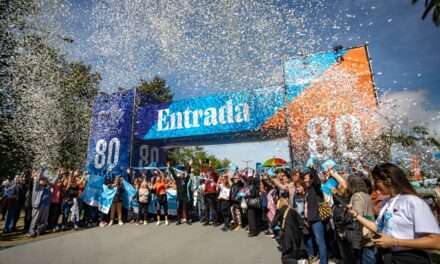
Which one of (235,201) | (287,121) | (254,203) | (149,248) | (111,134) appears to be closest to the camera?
(149,248)

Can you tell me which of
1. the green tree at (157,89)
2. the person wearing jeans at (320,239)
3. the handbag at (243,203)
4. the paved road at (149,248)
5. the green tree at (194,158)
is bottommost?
the paved road at (149,248)

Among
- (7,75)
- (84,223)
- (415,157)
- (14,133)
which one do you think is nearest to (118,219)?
(84,223)

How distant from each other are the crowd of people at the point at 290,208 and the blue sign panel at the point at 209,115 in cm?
334

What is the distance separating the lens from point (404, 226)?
2197 millimetres

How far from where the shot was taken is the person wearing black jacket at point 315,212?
504cm

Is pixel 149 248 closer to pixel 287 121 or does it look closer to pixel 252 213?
pixel 252 213

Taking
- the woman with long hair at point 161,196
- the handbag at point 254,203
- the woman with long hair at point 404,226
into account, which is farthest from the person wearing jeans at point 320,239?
the woman with long hair at point 161,196

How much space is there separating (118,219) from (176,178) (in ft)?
9.89

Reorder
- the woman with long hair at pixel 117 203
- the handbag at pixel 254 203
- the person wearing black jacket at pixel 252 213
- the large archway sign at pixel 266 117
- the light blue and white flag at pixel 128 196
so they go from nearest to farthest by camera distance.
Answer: the person wearing black jacket at pixel 252 213 < the handbag at pixel 254 203 < the woman with long hair at pixel 117 203 < the light blue and white flag at pixel 128 196 < the large archway sign at pixel 266 117

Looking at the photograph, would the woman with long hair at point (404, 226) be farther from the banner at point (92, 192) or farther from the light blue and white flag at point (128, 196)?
the banner at point (92, 192)

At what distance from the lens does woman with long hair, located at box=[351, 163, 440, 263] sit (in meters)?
2.04

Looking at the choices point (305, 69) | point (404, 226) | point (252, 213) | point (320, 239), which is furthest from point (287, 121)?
point (404, 226)

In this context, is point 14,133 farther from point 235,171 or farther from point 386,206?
point 386,206

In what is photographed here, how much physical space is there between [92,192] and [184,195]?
3.72 m
